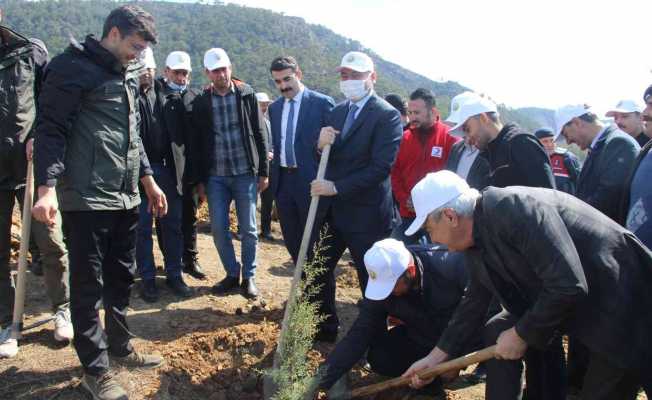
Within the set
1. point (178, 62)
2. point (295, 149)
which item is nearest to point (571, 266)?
point (295, 149)

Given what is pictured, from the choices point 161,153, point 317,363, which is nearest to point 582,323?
point 317,363

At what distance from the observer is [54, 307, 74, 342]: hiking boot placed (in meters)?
3.71

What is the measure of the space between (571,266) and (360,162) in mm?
2110

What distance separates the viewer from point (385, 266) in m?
3.25

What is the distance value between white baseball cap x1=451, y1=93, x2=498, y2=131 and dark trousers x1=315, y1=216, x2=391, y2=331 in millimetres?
1071

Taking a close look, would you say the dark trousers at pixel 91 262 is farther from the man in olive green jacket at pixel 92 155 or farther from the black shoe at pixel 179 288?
the black shoe at pixel 179 288

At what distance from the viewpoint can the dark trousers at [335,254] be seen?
4.07 metres

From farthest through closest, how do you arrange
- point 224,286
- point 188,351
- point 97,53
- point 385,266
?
point 224,286 → point 188,351 → point 385,266 → point 97,53

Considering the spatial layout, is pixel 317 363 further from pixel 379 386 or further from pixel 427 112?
pixel 427 112

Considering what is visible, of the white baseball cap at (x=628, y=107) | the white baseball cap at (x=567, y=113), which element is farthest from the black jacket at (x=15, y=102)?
the white baseball cap at (x=628, y=107)

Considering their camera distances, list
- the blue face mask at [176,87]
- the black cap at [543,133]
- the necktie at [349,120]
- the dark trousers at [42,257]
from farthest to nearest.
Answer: the black cap at [543,133]
the blue face mask at [176,87]
the necktie at [349,120]
the dark trousers at [42,257]

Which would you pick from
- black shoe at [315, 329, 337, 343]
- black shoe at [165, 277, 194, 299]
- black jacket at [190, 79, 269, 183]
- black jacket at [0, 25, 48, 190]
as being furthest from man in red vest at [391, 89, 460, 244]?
black jacket at [0, 25, 48, 190]

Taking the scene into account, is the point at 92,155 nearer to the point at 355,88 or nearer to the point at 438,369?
the point at 355,88

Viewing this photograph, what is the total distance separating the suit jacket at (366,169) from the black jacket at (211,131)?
111 centimetres
